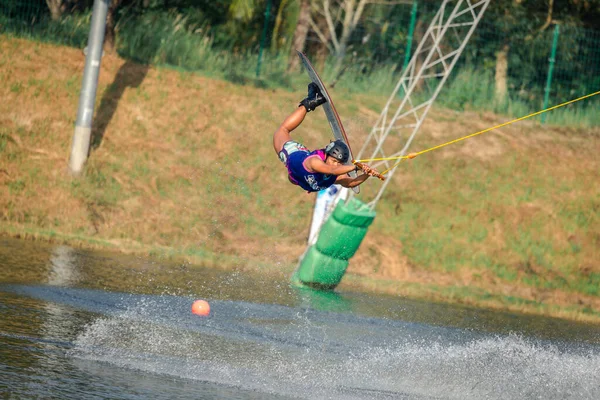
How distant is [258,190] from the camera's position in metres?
18.8

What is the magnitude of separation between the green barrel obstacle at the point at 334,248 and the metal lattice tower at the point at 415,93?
573 mm

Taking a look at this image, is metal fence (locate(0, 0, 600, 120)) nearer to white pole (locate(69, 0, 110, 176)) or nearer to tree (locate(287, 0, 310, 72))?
tree (locate(287, 0, 310, 72))

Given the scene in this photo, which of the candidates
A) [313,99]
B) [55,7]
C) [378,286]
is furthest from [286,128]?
[55,7]

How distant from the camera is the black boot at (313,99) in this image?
10.2m

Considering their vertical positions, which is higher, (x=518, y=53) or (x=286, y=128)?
(x=518, y=53)

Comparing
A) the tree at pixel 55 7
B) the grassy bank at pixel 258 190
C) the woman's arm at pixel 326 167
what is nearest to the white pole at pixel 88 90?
the grassy bank at pixel 258 190

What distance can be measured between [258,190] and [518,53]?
12.8m

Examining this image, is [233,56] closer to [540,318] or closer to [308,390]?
[540,318]

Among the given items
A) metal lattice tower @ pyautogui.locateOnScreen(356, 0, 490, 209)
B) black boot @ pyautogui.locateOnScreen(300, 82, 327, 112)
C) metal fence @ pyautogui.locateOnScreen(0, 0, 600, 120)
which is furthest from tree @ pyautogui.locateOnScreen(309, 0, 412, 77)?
black boot @ pyautogui.locateOnScreen(300, 82, 327, 112)

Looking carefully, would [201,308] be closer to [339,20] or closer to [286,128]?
[286,128]

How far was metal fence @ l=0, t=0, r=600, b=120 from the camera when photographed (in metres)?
25.8

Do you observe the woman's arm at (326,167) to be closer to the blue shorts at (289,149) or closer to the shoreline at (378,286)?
the blue shorts at (289,149)

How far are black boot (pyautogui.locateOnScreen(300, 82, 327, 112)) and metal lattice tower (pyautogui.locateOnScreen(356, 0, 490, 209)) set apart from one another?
175 inches

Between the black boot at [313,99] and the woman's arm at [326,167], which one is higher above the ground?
the black boot at [313,99]
